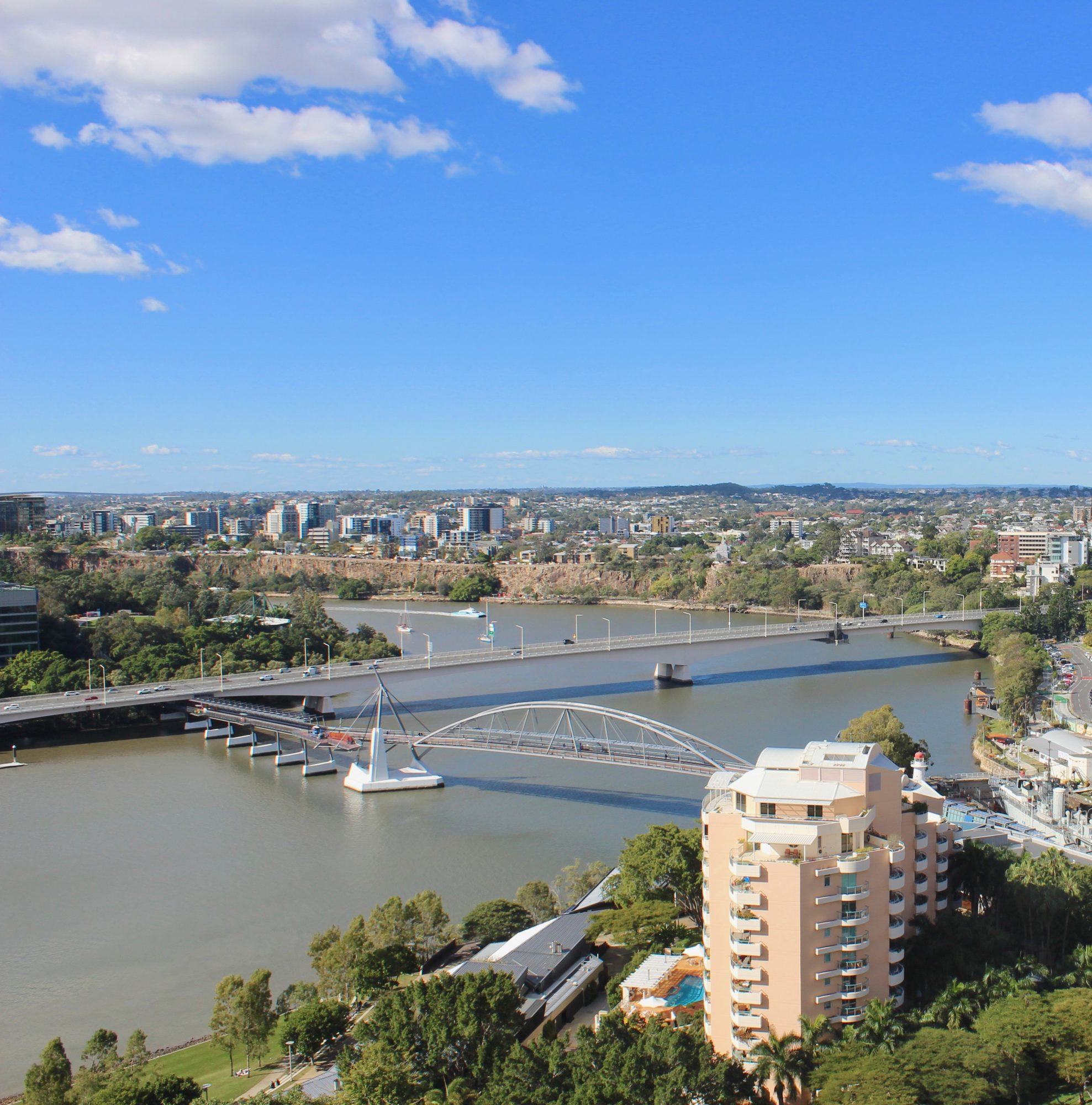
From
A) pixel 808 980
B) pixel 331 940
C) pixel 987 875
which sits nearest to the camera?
pixel 808 980

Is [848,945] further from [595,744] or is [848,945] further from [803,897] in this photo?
[595,744]

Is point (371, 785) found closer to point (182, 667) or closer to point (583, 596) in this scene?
point (182, 667)

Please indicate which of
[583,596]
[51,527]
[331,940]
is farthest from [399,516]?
[331,940]

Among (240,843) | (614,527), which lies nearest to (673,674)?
(240,843)

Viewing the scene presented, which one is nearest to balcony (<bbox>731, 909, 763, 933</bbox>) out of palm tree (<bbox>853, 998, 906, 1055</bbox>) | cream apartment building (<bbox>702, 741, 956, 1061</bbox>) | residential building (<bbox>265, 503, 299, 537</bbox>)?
cream apartment building (<bbox>702, 741, 956, 1061</bbox>)

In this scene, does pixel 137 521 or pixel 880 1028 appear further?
pixel 137 521

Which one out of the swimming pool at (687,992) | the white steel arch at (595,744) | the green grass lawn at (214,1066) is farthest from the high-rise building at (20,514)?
the swimming pool at (687,992)

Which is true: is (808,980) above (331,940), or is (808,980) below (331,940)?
above
